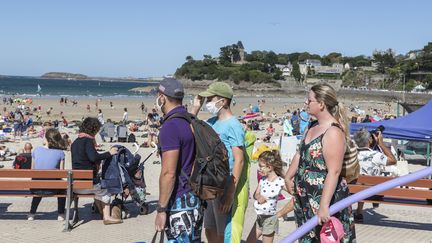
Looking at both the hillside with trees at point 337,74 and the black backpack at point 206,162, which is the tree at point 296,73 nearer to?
the hillside with trees at point 337,74

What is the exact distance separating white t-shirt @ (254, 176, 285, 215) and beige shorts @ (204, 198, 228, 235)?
1.10m

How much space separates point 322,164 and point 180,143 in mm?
1042

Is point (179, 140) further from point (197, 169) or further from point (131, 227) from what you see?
point (131, 227)

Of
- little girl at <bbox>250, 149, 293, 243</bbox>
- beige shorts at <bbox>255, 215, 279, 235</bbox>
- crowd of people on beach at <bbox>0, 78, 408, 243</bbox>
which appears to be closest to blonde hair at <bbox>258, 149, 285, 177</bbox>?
little girl at <bbox>250, 149, 293, 243</bbox>

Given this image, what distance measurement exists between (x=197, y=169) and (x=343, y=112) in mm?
1175

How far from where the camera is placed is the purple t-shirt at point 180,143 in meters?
3.96

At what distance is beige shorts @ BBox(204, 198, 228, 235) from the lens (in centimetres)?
485

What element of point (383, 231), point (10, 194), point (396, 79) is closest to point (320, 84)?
point (383, 231)

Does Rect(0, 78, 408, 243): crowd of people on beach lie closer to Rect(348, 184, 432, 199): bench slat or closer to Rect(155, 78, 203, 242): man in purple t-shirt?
Rect(155, 78, 203, 242): man in purple t-shirt

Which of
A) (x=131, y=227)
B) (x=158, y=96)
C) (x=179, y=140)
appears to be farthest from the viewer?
(x=131, y=227)

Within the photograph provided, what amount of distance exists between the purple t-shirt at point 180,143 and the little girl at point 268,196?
6.96 ft

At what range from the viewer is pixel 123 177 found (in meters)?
7.86

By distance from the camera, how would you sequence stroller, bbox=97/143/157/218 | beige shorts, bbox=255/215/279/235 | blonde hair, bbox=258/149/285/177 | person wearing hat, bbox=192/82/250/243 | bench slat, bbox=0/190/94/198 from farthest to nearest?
bench slat, bbox=0/190/94/198 → stroller, bbox=97/143/157/218 → blonde hair, bbox=258/149/285/177 → beige shorts, bbox=255/215/279/235 → person wearing hat, bbox=192/82/250/243

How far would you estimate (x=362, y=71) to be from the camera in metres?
160
